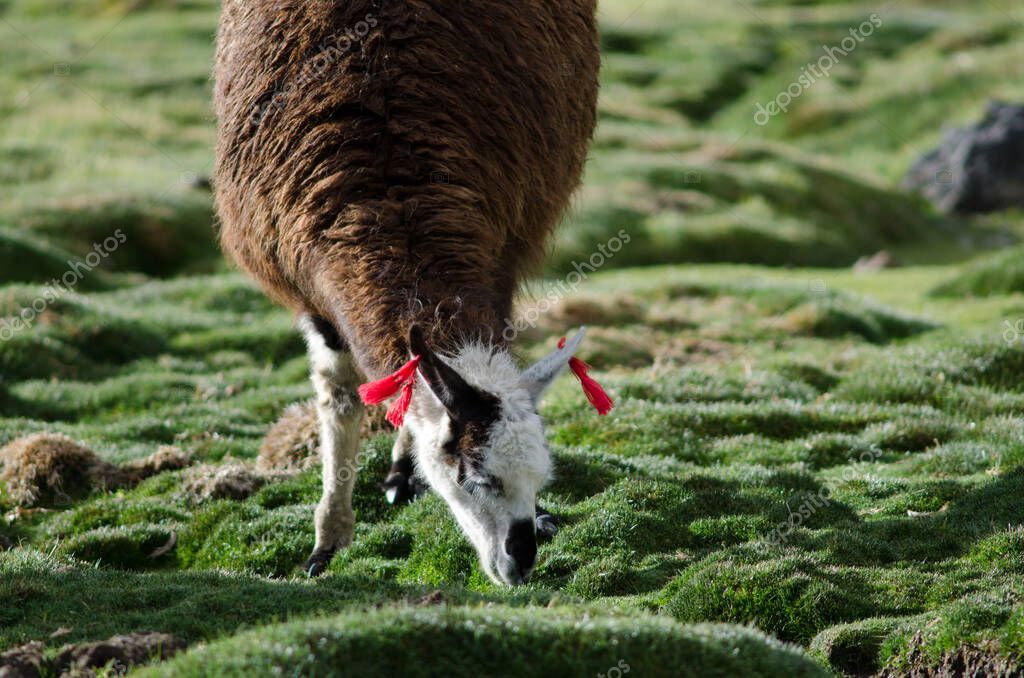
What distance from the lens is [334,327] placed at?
808 centimetres

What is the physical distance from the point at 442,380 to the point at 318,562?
10.2ft

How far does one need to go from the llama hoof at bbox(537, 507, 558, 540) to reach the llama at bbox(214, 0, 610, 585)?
0.02 meters

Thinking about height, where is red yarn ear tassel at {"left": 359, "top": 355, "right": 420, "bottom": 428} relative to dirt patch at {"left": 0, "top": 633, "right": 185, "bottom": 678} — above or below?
above

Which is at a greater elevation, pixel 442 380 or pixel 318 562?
pixel 442 380

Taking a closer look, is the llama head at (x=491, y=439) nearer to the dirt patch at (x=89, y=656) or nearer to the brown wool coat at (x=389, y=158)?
the brown wool coat at (x=389, y=158)

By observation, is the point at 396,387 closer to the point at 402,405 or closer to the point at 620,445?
the point at 402,405

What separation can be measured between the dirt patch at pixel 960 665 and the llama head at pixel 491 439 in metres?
2.29

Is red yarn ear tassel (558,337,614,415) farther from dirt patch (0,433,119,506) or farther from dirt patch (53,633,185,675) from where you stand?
dirt patch (0,433,119,506)

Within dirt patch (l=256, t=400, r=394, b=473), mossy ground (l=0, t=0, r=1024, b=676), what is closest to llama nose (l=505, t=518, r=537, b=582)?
mossy ground (l=0, t=0, r=1024, b=676)

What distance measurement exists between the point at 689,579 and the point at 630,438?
3385 mm

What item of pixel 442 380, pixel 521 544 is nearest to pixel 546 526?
pixel 521 544

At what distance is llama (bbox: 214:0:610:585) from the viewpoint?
6516mm

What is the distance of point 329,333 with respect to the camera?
27.2 ft

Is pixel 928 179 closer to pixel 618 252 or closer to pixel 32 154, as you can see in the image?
pixel 618 252
